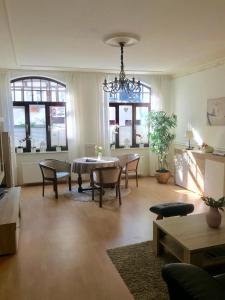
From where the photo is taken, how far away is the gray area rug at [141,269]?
234 centimetres

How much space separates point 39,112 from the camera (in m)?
6.32

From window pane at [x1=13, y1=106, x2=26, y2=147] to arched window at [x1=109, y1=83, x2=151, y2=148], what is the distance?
2.20m

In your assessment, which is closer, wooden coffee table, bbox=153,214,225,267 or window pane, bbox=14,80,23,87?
wooden coffee table, bbox=153,214,225,267

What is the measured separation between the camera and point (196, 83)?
5.78m

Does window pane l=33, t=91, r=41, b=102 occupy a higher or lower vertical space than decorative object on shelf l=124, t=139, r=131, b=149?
higher

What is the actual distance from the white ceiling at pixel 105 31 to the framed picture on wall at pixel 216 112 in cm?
82

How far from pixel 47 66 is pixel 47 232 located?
3642 mm

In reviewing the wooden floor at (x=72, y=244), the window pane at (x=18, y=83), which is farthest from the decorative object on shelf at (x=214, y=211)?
the window pane at (x=18, y=83)

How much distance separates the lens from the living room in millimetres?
2705

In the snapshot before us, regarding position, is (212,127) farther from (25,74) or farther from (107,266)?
(25,74)

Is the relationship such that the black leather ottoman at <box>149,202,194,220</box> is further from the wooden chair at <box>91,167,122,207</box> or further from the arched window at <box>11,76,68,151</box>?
the arched window at <box>11,76,68,151</box>

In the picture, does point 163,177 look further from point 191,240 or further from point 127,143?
point 191,240

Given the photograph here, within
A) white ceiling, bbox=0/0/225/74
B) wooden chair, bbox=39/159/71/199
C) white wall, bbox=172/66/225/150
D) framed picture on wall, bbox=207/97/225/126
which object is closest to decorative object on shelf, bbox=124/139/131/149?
white wall, bbox=172/66/225/150

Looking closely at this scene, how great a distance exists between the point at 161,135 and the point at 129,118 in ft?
3.66
